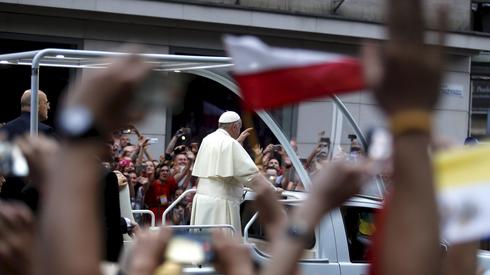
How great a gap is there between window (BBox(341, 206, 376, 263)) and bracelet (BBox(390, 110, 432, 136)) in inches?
209

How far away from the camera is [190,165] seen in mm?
9852

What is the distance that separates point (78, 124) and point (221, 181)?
6564mm

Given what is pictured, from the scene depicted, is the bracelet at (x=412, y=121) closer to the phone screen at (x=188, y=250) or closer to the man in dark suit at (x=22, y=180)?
the phone screen at (x=188, y=250)

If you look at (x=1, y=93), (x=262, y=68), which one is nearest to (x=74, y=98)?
(x=262, y=68)

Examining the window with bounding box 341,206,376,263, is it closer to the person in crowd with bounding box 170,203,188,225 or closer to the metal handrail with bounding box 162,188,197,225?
the metal handrail with bounding box 162,188,197,225

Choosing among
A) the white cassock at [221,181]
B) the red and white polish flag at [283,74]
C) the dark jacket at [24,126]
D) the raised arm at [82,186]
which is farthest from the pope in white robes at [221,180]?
the raised arm at [82,186]

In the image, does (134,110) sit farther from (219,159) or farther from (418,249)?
(219,159)

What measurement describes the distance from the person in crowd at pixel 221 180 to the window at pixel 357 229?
42.6 inches

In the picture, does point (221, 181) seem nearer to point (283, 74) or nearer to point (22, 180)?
point (22, 180)

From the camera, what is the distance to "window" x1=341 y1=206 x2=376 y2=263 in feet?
23.9

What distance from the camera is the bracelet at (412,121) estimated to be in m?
1.97

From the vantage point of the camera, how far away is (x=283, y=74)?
2.26 metres

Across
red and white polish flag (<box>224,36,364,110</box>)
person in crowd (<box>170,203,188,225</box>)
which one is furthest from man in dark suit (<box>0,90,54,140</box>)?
red and white polish flag (<box>224,36,364,110</box>)

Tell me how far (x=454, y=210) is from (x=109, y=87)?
83 centimetres
